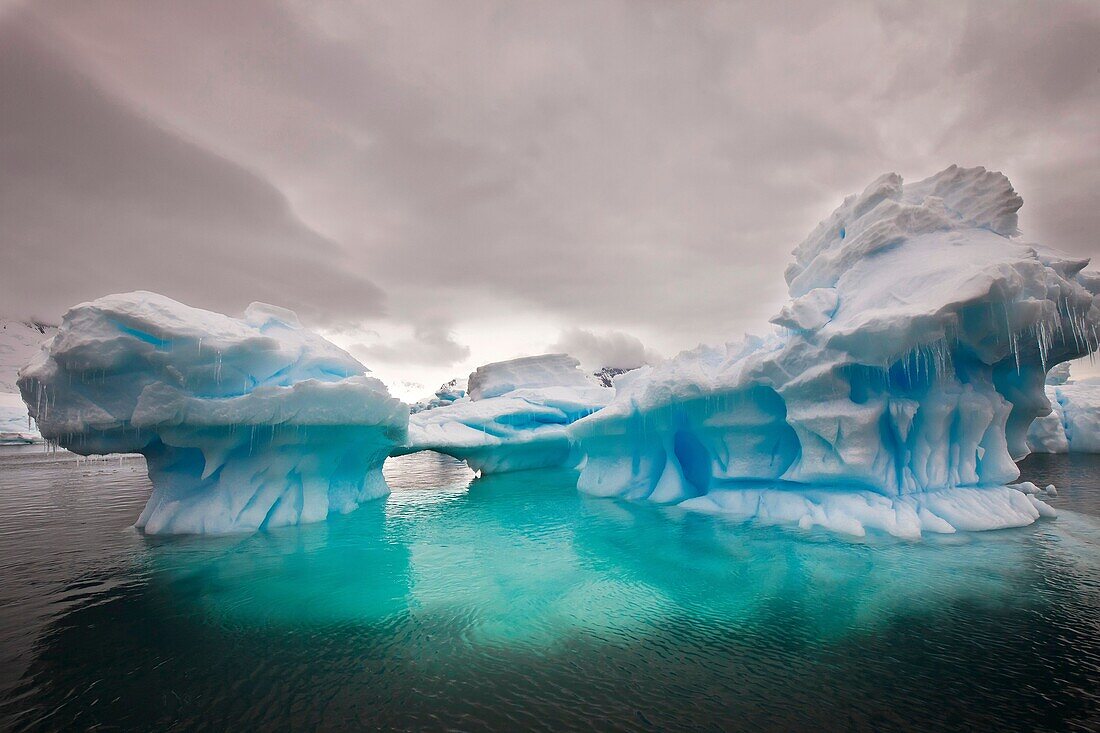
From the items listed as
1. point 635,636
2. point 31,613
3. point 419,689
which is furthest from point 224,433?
point 635,636

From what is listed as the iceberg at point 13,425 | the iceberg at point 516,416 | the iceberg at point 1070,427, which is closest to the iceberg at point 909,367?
the iceberg at point 516,416

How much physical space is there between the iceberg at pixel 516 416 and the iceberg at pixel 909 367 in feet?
26.5

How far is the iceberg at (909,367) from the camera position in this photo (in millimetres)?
9031

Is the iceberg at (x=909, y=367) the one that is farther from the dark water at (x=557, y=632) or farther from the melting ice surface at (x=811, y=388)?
the dark water at (x=557, y=632)

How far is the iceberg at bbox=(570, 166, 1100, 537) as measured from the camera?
356 inches

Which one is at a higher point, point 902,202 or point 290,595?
point 902,202

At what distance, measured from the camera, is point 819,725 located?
388cm

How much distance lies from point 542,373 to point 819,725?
889 inches

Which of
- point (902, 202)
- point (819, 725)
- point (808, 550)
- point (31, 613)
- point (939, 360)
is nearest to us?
point (819, 725)

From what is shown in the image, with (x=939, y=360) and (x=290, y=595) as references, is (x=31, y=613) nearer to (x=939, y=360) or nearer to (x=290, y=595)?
(x=290, y=595)

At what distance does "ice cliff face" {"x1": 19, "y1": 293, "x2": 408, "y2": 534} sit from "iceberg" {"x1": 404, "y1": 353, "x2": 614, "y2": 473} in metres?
4.95

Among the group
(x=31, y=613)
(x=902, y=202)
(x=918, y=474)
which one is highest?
(x=902, y=202)

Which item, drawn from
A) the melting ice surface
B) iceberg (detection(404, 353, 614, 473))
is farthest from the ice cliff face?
iceberg (detection(404, 353, 614, 473))

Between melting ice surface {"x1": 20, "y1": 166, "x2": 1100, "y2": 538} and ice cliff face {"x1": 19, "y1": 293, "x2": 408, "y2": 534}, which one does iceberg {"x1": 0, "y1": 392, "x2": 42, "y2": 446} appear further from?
melting ice surface {"x1": 20, "y1": 166, "x2": 1100, "y2": 538}
